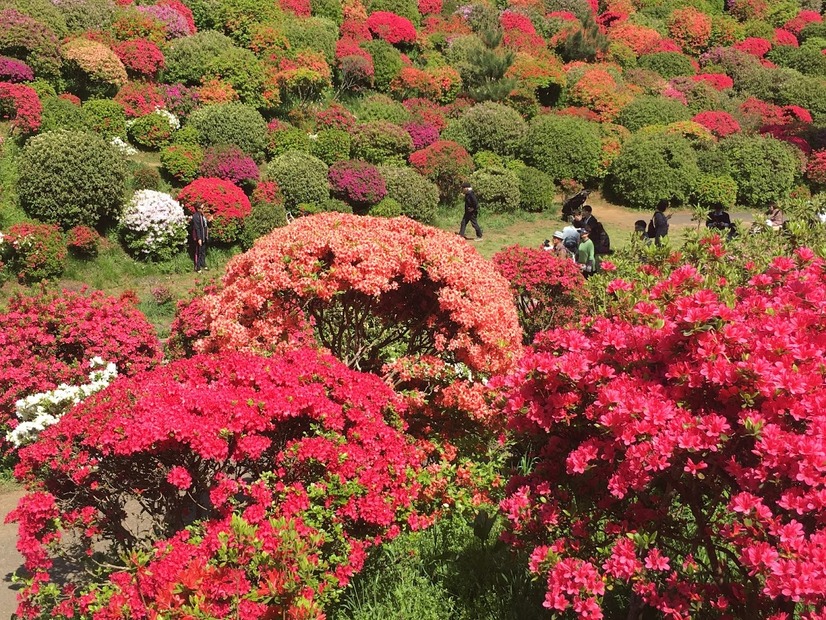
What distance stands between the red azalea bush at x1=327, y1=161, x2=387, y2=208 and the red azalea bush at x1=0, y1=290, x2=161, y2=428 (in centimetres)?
878

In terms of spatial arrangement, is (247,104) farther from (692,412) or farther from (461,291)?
(692,412)

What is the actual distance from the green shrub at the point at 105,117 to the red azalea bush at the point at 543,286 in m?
11.0

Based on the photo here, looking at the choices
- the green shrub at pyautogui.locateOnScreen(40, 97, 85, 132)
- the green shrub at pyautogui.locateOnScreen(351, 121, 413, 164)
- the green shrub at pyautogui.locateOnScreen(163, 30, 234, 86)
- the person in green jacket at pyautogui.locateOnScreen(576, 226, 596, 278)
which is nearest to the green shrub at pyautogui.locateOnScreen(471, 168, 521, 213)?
the green shrub at pyautogui.locateOnScreen(351, 121, 413, 164)

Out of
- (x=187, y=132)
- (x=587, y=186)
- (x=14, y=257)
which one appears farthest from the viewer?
(x=587, y=186)

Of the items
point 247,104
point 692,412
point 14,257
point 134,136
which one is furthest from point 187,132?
point 692,412

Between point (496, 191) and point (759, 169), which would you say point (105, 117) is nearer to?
point (496, 191)

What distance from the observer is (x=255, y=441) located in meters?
3.83

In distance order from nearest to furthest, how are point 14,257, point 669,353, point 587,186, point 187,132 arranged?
1. point 669,353
2. point 14,257
3. point 187,132
4. point 587,186

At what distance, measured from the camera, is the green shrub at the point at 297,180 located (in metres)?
15.1

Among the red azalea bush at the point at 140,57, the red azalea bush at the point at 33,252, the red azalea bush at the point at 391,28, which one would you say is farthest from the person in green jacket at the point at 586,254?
the red azalea bush at the point at 391,28

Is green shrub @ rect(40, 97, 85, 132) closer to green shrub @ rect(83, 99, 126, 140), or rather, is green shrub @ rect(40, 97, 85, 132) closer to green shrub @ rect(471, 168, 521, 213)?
green shrub @ rect(83, 99, 126, 140)

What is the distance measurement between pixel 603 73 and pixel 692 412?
80.5ft

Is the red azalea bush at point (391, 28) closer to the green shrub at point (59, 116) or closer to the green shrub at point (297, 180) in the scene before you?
the green shrub at point (297, 180)

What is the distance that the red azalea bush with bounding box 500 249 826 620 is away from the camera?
293 cm
